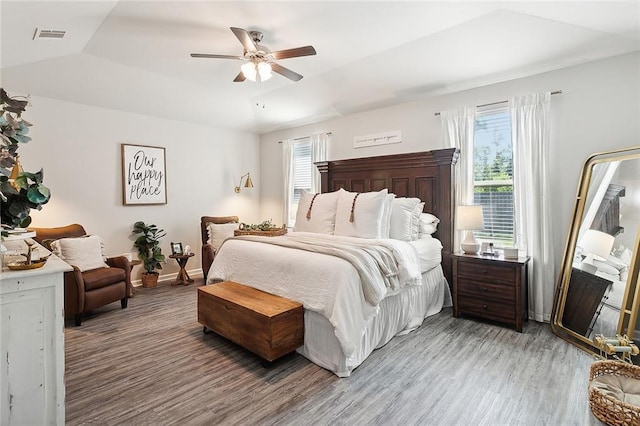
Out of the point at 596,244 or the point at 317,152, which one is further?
the point at 317,152

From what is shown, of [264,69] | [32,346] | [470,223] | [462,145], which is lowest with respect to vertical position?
[32,346]

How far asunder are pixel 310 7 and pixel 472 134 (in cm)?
234

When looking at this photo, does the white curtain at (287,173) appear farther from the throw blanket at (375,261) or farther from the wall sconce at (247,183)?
the throw blanket at (375,261)

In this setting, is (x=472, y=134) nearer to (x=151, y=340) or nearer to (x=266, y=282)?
(x=266, y=282)

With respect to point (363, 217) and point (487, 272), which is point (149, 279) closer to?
point (363, 217)

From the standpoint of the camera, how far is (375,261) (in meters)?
2.71

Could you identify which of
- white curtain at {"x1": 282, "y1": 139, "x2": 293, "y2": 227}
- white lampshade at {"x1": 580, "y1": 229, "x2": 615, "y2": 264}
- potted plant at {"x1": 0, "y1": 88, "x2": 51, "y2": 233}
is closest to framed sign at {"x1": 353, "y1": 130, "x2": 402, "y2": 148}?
white curtain at {"x1": 282, "y1": 139, "x2": 293, "y2": 227}

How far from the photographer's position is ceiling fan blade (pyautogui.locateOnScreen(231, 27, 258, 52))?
8.14ft

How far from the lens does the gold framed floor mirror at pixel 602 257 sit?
99.7 inches

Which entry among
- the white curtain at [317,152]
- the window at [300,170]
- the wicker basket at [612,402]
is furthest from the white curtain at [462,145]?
the window at [300,170]

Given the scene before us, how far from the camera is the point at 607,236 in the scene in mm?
2771

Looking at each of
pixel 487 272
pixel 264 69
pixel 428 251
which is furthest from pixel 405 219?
pixel 264 69

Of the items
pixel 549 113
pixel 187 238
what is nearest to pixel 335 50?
pixel 549 113

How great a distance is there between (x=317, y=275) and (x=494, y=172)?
99.7 inches
